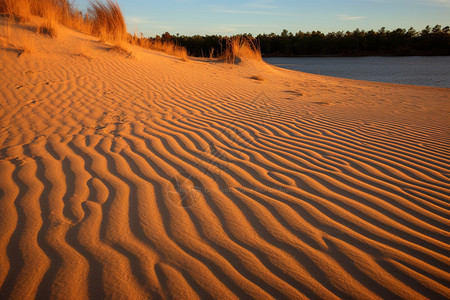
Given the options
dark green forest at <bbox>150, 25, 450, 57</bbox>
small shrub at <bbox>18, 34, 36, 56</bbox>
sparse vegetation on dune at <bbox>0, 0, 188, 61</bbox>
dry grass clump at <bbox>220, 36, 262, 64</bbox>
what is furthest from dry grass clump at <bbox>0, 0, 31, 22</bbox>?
dark green forest at <bbox>150, 25, 450, 57</bbox>

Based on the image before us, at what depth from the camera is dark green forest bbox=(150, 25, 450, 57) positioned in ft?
66.2

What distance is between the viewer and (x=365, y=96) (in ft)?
21.0

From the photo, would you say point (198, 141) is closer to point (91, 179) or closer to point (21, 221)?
point (91, 179)

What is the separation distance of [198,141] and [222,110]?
5.32ft

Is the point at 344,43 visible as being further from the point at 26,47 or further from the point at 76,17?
the point at 26,47

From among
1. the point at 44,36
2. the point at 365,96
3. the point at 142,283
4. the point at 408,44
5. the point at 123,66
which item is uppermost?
the point at 408,44

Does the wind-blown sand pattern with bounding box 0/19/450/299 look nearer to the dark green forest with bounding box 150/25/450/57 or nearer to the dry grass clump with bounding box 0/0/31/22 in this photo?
the dry grass clump with bounding box 0/0/31/22

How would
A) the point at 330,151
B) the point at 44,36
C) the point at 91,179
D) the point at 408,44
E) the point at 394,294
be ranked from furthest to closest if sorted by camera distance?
the point at 408,44
the point at 44,36
the point at 330,151
the point at 91,179
the point at 394,294

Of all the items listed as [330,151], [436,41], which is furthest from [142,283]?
[436,41]

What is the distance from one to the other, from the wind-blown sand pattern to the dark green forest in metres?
17.1

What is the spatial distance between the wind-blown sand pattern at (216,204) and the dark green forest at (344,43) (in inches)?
673

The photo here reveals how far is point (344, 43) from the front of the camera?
76.3ft

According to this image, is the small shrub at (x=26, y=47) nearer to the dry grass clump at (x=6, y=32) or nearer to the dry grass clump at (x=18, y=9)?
the dry grass clump at (x=6, y=32)

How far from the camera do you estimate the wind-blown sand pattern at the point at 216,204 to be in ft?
4.09
